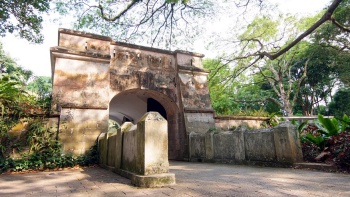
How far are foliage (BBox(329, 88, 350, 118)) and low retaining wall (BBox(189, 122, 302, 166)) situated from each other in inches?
715

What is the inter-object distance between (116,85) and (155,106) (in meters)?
2.60

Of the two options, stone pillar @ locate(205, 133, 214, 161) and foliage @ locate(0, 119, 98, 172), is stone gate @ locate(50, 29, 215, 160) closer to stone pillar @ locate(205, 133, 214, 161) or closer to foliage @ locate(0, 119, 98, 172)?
foliage @ locate(0, 119, 98, 172)

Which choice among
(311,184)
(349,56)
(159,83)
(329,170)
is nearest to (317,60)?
(349,56)

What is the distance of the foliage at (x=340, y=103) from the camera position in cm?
1859

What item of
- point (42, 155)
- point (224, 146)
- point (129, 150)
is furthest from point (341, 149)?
point (42, 155)

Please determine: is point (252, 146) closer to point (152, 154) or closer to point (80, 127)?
point (152, 154)

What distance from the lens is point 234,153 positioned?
5824 millimetres

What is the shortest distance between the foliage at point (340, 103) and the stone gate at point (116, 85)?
16.6 metres

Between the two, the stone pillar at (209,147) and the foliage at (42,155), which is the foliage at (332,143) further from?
the foliage at (42,155)

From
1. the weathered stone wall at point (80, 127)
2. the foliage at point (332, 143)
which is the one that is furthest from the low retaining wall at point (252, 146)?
the weathered stone wall at point (80, 127)

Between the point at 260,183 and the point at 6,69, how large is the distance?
2268 cm

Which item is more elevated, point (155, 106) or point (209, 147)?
point (155, 106)

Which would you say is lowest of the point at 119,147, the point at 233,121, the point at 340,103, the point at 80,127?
the point at 119,147

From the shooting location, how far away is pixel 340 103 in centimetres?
1906
